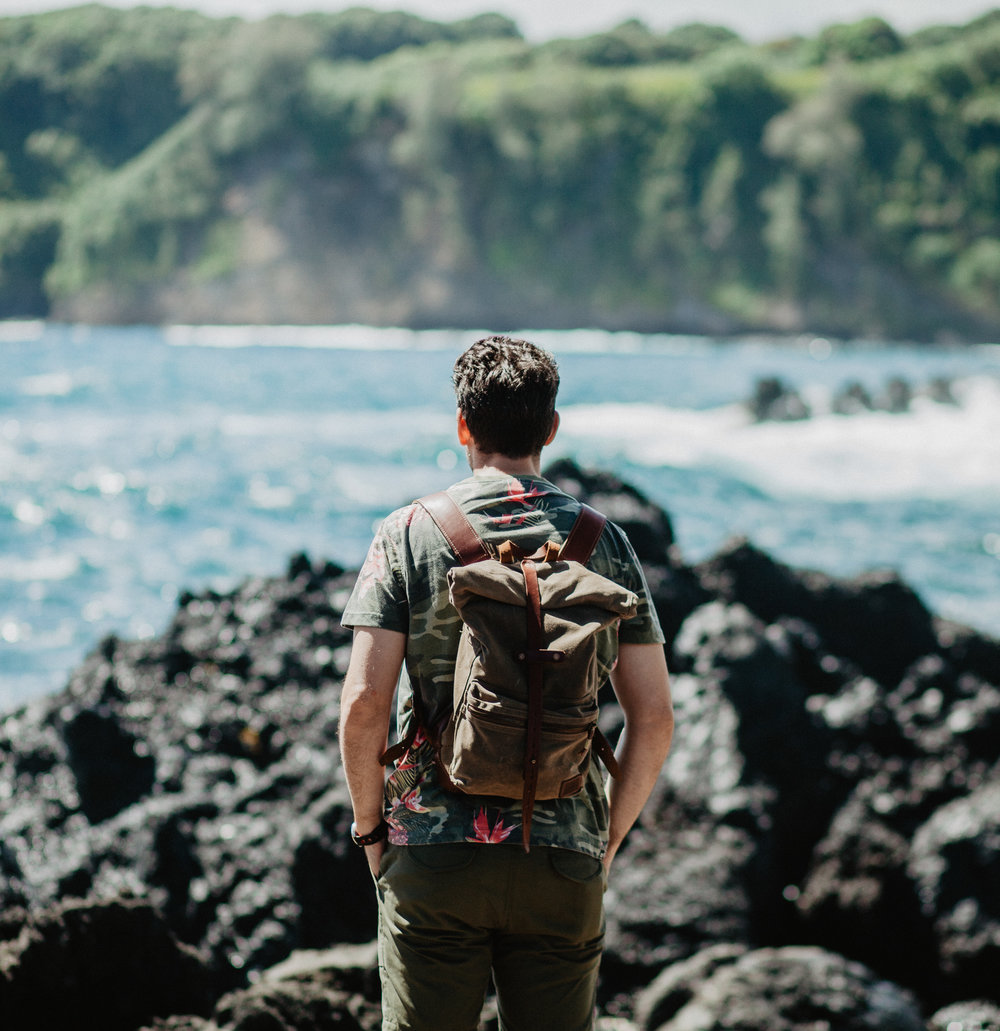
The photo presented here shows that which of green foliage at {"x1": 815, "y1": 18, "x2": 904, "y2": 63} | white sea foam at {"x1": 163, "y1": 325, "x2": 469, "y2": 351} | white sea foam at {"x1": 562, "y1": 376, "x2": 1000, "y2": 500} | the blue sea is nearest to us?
the blue sea

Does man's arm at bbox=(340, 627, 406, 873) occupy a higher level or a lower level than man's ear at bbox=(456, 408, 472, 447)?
lower

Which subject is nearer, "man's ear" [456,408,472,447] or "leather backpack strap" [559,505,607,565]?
"leather backpack strap" [559,505,607,565]

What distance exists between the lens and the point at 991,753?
5.32 meters

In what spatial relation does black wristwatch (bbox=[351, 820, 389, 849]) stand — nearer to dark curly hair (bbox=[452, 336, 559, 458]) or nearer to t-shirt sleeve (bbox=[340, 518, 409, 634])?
t-shirt sleeve (bbox=[340, 518, 409, 634])

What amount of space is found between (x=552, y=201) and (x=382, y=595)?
286ft

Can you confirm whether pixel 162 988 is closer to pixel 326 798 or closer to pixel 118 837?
pixel 326 798

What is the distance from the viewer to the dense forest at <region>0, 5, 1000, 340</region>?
7900cm

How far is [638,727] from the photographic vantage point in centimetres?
233

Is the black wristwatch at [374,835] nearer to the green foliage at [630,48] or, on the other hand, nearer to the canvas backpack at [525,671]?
the canvas backpack at [525,671]

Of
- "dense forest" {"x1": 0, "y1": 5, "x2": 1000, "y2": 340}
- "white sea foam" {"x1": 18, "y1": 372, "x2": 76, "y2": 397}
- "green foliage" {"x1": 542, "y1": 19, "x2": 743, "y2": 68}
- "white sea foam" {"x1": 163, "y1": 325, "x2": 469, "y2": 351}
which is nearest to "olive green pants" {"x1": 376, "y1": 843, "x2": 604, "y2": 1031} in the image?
"white sea foam" {"x1": 18, "y1": 372, "x2": 76, "y2": 397}

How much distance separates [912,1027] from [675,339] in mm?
76447

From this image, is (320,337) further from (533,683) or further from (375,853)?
(533,683)

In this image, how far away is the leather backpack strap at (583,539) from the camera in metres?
2.19

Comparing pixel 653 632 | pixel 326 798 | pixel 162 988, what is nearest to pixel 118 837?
pixel 326 798
